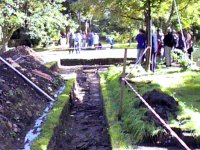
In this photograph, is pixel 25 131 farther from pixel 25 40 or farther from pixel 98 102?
pixel 25 40

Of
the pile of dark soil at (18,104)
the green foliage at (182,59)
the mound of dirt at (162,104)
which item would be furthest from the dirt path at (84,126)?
the green foliage at (182,59)

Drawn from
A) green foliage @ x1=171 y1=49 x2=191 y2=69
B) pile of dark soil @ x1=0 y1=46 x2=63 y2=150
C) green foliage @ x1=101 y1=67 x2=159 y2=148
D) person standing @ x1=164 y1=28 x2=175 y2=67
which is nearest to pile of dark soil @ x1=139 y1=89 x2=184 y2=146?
green foliage @ x1=101 y1=67 x2=159 y2=148

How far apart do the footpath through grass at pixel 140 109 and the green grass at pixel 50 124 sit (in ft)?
3.34

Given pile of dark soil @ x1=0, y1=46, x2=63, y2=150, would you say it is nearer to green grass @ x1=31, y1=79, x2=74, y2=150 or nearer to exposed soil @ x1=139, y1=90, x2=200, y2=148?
green grass @ x1=31, y1=79, x2=74, y2=150

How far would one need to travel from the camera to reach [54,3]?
50.0 ft

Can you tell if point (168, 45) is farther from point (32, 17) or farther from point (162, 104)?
point (162, 104)

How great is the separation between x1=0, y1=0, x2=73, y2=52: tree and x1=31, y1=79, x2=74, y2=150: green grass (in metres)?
3.94

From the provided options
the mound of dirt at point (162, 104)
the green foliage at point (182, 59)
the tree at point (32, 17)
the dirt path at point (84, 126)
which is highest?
the tree at point (32, 17)

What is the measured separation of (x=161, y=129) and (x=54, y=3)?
992 centimetres

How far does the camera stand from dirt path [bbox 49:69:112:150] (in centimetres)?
749

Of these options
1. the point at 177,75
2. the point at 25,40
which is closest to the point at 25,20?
the point at 177,75

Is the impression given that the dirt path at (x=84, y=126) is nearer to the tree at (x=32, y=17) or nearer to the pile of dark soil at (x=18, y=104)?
the pile of dark soil at (x=18, y=104)

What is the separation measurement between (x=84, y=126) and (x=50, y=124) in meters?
2.03

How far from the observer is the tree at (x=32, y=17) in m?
12.9
